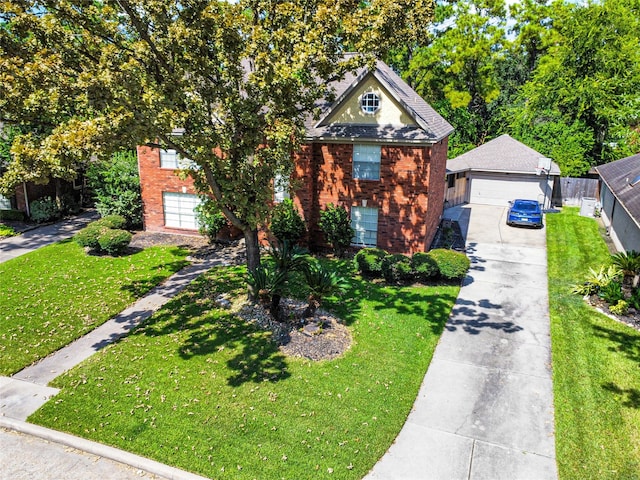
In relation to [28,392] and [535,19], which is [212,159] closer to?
[28,392]

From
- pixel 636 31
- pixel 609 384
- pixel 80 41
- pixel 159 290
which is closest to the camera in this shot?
pixel 609 384

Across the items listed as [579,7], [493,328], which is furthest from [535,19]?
[493,328]

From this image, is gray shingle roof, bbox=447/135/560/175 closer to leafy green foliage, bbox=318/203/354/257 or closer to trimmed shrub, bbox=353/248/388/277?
leafy green foliage, bbox=318/203/354/257

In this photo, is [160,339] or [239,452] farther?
[160,339]

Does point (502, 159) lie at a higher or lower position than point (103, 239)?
higher

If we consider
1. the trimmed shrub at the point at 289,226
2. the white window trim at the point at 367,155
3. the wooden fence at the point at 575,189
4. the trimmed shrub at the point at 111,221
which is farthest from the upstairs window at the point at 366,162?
the wooden fence at the point at 575,189

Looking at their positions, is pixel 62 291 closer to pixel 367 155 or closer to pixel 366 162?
pixel 366 162

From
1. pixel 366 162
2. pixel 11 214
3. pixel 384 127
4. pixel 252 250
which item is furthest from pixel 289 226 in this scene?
pixel 11 214
